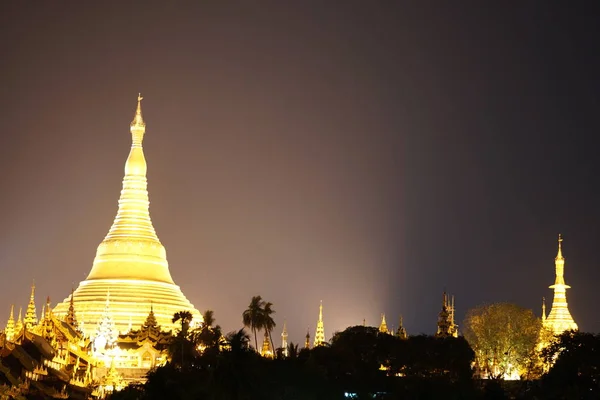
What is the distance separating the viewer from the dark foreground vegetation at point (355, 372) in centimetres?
6575

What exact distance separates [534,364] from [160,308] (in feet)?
92.9

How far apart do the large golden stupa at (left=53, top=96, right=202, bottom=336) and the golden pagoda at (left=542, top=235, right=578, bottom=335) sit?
2893 centimetres

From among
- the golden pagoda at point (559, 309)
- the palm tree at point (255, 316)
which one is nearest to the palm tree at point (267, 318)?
the palm tree at point (255, 316)

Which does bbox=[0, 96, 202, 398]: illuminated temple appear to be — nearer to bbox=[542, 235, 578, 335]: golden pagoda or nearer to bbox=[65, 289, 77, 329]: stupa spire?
bbox=[65, 289, 77, 329]: stupa spire

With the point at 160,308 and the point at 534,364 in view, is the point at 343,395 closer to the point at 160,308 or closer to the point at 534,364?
the point at 534,364

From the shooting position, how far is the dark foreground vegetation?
65.8m

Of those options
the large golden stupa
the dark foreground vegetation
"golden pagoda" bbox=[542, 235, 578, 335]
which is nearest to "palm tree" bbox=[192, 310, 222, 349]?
the dark foreground vegetation

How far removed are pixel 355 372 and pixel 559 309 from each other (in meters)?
48.7

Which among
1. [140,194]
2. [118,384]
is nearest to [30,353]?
[118,384]

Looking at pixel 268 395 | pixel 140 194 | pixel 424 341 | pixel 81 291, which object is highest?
pixel 140 194

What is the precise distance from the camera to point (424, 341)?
93.2m

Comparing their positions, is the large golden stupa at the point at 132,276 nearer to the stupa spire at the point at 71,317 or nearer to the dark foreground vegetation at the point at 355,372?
the stupa spire at the point at 71,317

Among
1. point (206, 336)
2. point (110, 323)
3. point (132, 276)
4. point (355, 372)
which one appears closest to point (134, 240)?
point (132, 276)

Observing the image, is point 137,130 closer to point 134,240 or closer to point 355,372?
A: point 134,240
